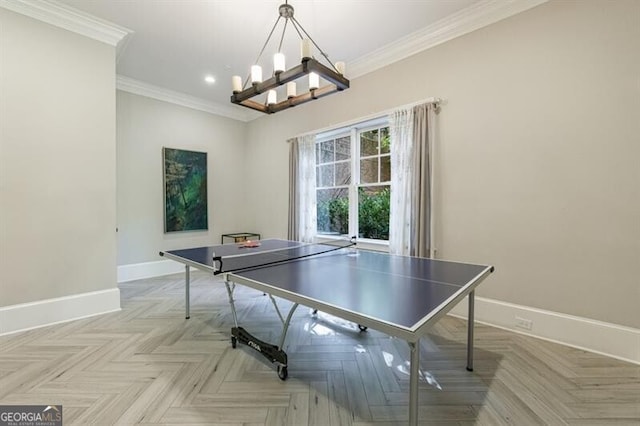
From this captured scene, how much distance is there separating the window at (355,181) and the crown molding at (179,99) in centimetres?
207

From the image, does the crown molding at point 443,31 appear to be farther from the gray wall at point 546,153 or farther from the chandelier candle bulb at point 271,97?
the chandelier candle bulb at point 271,97

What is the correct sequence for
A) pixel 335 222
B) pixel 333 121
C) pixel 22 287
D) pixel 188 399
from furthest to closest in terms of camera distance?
pixel 335 222
pixel 333 121
pixel 22 287
pixel 188 399

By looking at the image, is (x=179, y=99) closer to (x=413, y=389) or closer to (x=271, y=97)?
(x=271, y=97)

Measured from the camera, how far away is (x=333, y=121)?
13.4ft

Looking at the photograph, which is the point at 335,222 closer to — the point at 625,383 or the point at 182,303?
the point at 182,303

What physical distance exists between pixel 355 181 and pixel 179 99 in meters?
3.48

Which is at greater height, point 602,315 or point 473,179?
point 473,179

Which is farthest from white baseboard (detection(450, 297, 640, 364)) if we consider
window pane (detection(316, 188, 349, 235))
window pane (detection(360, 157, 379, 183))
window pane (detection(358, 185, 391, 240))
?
window pane (detection(316, 188, 349, 235))

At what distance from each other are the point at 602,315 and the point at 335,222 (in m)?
3.05

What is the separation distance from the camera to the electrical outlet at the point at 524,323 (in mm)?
2517

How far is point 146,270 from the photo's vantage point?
4547mm

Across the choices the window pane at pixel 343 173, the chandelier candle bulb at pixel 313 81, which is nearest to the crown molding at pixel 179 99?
the window pane at pixel 343 173

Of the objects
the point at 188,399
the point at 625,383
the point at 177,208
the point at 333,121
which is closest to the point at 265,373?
the point at 188,399

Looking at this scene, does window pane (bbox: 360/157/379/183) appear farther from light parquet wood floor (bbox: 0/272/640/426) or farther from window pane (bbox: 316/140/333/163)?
light parquet wood floor (bbox: 0/272/640/426)
